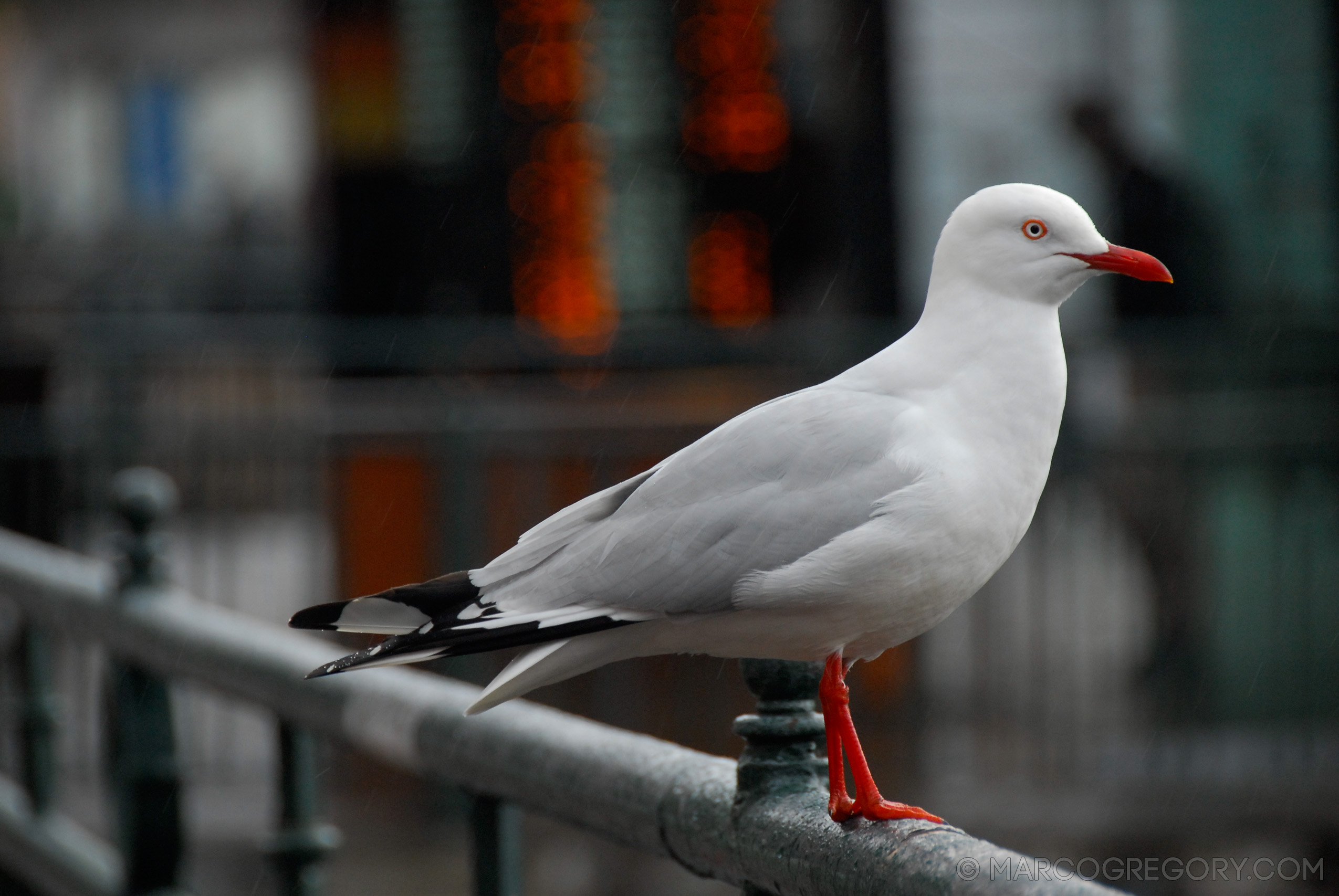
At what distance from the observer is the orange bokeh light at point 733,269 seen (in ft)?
26.1

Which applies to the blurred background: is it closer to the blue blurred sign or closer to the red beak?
the red beak

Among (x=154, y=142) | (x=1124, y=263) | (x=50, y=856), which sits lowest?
(x=50, y=856)

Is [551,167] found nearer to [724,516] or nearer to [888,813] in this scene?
[724,516]

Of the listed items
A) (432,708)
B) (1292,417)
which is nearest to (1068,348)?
(1292,417)

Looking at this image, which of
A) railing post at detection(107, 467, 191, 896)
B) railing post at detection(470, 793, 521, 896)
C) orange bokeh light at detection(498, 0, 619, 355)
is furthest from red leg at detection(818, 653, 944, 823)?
orange bokeh light at detection(498, 0, 619, 355)

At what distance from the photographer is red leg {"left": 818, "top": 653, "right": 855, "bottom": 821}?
1371 mm

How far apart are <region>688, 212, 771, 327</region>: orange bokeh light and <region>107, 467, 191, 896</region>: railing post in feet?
16.5

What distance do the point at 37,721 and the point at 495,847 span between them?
8.53 ft

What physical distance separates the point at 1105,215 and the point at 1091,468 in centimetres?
178

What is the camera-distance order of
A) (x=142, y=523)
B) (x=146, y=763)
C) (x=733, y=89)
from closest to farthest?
(x=146, y=763)
(x=142, y=523)
(x=733, y=89)

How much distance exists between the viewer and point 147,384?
6793 mm

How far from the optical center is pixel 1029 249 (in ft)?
4.17

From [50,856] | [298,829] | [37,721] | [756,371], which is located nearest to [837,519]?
[298,829]

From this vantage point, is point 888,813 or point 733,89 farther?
point 733,89
